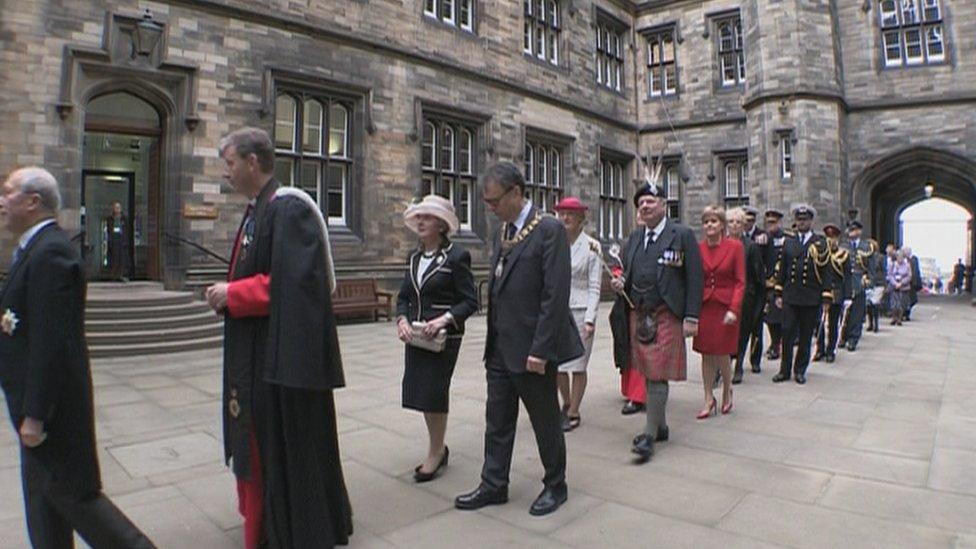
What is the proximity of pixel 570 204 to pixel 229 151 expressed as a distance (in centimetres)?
291

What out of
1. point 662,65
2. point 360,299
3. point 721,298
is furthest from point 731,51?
point 721,298

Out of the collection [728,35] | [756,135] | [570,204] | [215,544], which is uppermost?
[728,35]

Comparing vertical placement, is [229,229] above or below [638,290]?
above

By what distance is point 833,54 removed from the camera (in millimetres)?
17562

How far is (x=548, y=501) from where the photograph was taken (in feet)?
10.5

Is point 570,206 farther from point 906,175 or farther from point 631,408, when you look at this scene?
point 906,175

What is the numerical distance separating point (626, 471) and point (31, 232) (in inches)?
130

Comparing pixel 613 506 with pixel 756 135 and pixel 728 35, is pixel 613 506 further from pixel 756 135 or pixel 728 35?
pixel 728 35

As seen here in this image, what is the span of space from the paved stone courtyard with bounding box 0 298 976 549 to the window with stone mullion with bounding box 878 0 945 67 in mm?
15341

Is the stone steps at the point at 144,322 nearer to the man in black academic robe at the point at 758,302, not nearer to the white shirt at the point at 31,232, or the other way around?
the white shirt at the point at 31,232

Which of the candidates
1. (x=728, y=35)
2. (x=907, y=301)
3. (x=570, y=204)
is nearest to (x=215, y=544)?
(x=570, y=204)

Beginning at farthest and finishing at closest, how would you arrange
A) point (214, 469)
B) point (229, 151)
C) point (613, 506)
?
point (214, 469)
point (613, 506)
point (229, 151)

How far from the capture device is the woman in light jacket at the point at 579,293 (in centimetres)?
491

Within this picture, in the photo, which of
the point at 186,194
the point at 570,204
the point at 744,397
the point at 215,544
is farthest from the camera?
the point at 186,194
